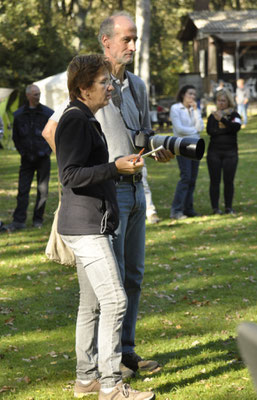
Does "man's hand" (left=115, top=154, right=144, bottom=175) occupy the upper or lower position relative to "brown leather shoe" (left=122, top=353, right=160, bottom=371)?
upper

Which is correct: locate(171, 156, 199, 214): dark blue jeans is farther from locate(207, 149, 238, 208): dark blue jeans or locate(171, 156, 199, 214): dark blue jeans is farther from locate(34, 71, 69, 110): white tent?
locate(34, 71, 69, 110): white tent

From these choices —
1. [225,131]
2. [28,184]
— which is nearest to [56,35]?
[225,131]

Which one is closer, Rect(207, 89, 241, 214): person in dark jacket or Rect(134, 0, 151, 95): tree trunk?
Rect(207, 89, 241, 214): person in dark jacket

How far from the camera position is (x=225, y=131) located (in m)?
12.1

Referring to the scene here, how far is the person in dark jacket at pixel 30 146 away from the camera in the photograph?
37.6ft

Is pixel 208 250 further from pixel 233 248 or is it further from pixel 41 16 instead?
pixel 41 16

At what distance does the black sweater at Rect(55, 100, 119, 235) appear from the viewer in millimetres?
3926

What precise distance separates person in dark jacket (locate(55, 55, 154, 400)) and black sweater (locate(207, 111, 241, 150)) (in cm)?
806

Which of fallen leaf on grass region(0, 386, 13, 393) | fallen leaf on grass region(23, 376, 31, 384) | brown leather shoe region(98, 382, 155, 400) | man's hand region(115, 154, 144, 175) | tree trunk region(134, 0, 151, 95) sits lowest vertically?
fallen leaf on grass region(23, 376, 31, 384)

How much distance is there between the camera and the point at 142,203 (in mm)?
4750

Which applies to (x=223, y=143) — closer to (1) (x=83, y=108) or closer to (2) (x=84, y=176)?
(1) (x=83, y=108)

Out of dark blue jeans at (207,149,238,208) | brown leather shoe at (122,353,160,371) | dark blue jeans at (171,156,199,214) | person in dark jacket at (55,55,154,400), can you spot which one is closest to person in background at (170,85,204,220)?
dark blue jeans at (171,156,199,214)

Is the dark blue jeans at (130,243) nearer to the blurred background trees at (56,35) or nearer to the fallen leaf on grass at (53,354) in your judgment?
the fallen leaf on grass at (53,354)

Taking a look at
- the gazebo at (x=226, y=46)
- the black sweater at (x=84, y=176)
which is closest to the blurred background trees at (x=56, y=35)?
the gazebo at (x=226, y=46)
